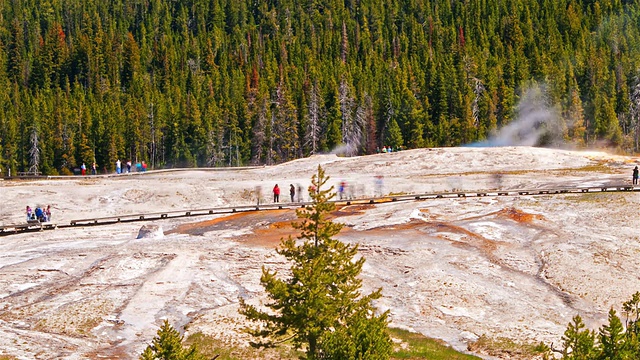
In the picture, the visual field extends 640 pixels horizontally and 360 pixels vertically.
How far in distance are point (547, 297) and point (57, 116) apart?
9163 centimetres

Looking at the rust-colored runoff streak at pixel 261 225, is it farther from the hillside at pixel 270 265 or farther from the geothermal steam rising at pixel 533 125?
the geothermal steam rising at pixel 533 125

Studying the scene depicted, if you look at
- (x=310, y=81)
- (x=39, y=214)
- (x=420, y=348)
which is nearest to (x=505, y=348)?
(x=420, y=348)

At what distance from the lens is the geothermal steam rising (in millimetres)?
105688

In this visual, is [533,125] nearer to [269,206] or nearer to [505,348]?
[269,206]

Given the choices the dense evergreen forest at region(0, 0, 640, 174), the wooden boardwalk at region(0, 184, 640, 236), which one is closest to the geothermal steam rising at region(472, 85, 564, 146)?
the dense evergreen forest at region(0, 0, 640, 174)

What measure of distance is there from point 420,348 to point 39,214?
3102cm

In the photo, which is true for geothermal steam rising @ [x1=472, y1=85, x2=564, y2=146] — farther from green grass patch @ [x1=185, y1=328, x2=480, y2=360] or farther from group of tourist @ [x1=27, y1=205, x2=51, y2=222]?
green grass patch @ [x1=185, y1=328, x2=480, y2=360]

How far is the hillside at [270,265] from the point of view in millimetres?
32719

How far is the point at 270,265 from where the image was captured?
133 ft

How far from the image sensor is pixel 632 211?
5038 centimetres

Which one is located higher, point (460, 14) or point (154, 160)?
point (460, 14)

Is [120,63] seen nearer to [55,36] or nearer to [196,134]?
[55,36]

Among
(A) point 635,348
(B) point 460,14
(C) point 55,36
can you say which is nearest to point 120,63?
(C) point 55,36

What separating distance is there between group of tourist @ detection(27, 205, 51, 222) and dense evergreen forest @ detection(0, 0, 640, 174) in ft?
186
